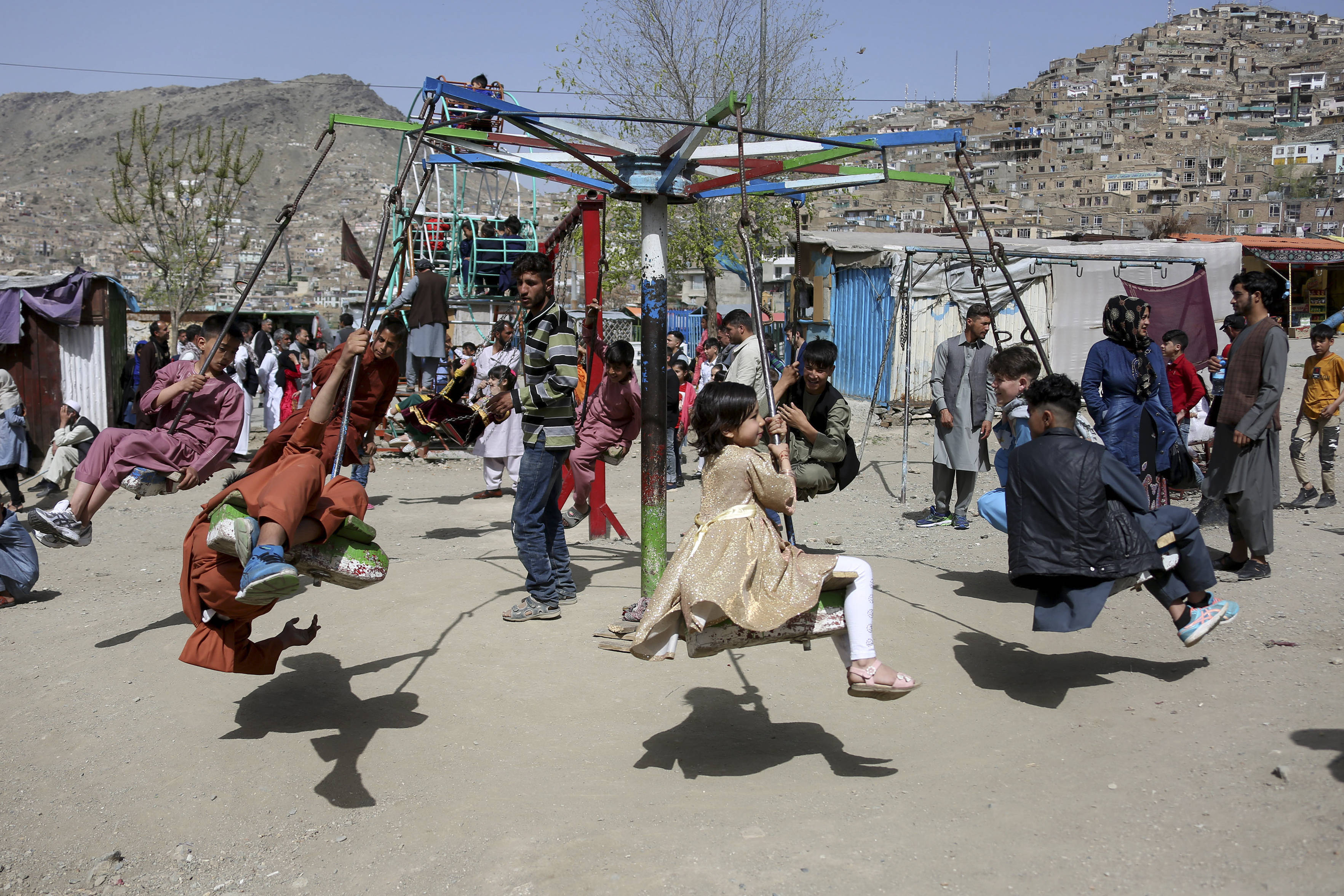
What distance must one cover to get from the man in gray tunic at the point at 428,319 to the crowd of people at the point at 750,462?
3581 mm

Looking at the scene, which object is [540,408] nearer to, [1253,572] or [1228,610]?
[1228,610]

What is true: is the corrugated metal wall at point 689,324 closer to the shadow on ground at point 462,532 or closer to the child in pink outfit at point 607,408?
the shadow on ground at point 462,532

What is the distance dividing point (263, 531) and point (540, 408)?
7.04 feet

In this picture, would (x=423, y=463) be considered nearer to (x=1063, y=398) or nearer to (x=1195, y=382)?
(x=1195, y=382)

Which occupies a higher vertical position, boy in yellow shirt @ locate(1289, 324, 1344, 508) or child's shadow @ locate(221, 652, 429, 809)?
boy in yellow shirt @ locate(1289, 324, 1344, 508)

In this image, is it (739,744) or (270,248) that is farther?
(270,248)

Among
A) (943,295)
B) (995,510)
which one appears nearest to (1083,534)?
(995,510)

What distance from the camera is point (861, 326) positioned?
19016 millimetres

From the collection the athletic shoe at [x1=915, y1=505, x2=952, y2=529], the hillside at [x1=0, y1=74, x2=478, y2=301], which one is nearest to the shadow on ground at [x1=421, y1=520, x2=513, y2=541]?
the athletic shoe at [x1=915, y1=505, x2=952, y2=529]

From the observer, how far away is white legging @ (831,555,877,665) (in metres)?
3.71

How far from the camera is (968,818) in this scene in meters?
3.45

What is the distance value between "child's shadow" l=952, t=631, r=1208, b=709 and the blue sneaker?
10.8 feet

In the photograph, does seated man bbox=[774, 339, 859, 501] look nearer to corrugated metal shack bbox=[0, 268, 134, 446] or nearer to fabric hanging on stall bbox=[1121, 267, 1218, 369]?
corrugated metal shack bbox=[0, 268, 134, 446]

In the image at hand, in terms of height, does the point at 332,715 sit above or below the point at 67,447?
below
